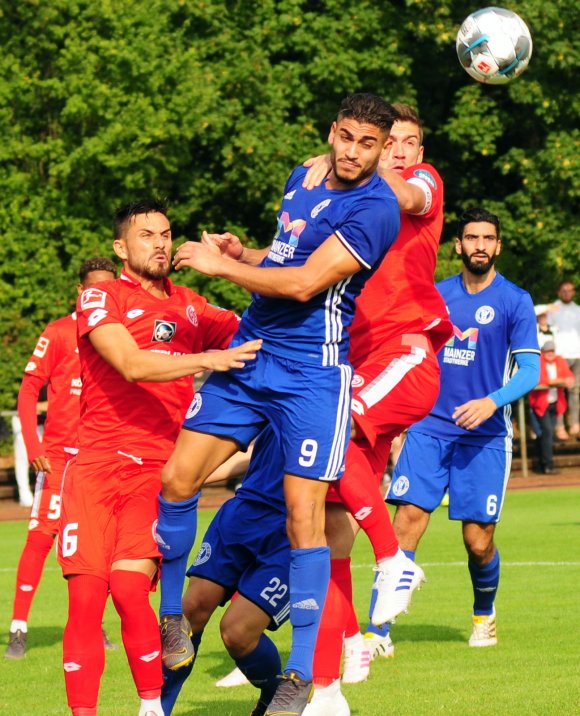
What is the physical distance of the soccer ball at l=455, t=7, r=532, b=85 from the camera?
986 cm

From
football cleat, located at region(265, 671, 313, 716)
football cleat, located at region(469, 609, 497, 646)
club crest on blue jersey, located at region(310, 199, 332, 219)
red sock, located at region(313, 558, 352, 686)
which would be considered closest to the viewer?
football cleat, located at region(265, 671, 313, 716)

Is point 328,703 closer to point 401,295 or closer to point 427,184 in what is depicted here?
point 401,295

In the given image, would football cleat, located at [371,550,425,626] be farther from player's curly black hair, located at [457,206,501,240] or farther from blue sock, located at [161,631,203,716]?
player's curly black hair, located at [457,206,501,240]

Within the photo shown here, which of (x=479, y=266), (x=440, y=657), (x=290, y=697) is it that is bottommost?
(x=440, y=657)

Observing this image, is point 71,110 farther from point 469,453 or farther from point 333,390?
point 333,390

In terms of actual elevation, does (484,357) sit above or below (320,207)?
below

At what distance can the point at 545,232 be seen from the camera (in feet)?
98.0

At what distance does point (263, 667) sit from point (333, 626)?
447 mm

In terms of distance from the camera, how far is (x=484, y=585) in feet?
34.0

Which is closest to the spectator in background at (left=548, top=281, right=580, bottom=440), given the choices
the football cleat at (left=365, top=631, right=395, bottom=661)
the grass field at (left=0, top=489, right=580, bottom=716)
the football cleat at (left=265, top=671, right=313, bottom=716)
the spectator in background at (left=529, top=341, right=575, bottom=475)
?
the spectator in background at (left=529, top=341, right=575, bottom=475)

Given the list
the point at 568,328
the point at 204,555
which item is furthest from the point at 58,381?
the point at 568,328

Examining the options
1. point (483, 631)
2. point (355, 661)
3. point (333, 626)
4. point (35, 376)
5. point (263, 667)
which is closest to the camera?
point (333, 626)

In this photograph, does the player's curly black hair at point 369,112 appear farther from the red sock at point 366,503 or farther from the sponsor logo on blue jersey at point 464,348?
the sponsor logo on blue jersey at point 464,348

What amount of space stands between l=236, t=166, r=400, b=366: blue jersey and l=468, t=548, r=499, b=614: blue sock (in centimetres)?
370
